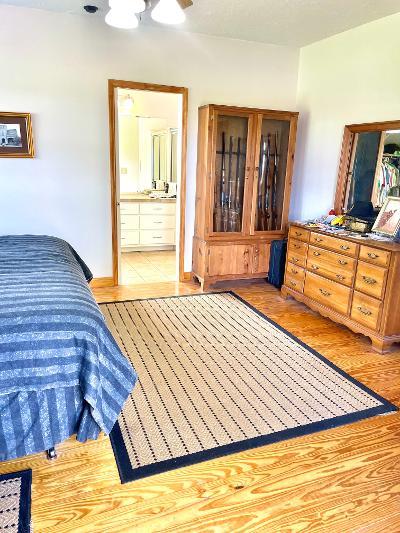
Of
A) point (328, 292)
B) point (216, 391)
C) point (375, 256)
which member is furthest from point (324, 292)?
point (216, 391)

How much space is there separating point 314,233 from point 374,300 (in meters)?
Answer: 0.88

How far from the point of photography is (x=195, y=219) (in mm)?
4430

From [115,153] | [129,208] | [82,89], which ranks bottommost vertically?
[129,208]

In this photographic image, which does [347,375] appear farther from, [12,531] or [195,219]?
[195,219]

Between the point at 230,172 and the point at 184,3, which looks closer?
the point at 184,3

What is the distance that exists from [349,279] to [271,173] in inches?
64.8

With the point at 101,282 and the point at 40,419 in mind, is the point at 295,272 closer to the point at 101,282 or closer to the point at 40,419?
the point at 101,282

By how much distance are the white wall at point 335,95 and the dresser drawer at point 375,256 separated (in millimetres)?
1265

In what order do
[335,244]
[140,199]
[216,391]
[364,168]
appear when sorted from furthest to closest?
1. [140,199]
2. [364,168]
3. [335,244]
4. [216,391]

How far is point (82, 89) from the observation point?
3.72 metres

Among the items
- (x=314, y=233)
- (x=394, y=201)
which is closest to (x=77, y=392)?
(x=314, y=233)

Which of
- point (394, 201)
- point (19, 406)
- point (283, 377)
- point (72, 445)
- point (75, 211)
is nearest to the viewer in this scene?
point (19, 406)

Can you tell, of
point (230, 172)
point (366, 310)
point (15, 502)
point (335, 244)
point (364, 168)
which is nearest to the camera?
point (15, 502)

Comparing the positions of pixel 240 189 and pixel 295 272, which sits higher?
pixel 240 189
